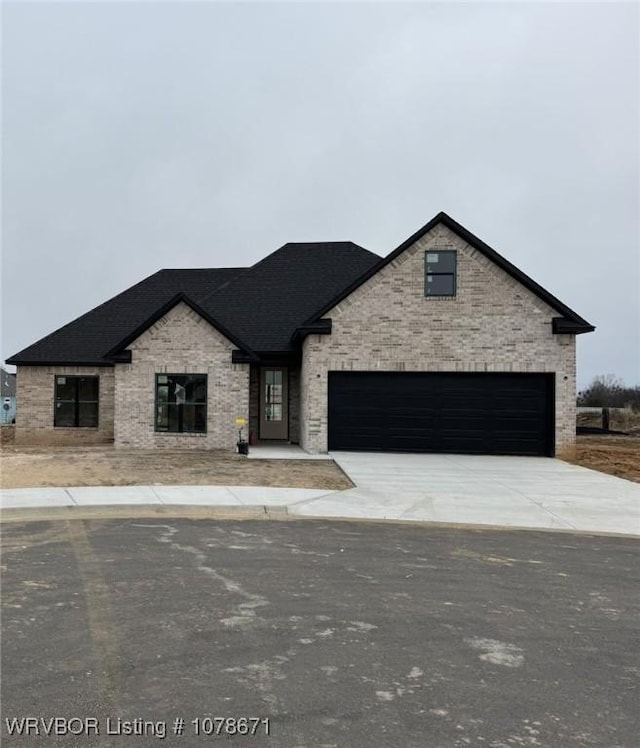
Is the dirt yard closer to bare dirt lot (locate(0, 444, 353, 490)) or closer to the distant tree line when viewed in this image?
bare dirt lot (locate(0, 444, 353, 490))

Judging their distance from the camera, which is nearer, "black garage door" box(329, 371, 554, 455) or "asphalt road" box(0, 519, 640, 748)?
"asphalt road" box(0, 519, 640, 748)

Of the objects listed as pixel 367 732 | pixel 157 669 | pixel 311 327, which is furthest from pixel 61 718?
pixel 311 327

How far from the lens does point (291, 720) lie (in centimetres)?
330

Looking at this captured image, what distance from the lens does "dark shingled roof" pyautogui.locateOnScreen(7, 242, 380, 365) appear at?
71.1ft

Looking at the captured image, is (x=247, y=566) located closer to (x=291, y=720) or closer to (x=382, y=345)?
(x=291, y=720)

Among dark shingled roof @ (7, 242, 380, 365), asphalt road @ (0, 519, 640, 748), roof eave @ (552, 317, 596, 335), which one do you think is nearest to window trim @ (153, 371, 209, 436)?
dark shingled roof @ (7, 242, 380, 365)

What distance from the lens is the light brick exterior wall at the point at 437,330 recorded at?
17.8 m

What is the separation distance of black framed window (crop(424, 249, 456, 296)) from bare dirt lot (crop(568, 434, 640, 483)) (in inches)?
259

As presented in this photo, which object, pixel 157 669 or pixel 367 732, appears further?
pixel 157 669

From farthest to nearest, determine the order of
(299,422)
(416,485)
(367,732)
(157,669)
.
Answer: (299,422) → (416,485) → (157,669) → (367,732)

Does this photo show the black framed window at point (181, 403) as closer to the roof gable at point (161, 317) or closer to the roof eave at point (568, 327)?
the roof gable at point (161, 317)

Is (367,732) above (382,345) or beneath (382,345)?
beneath

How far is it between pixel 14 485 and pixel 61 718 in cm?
907

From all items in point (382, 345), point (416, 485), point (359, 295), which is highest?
point (359, 295)
